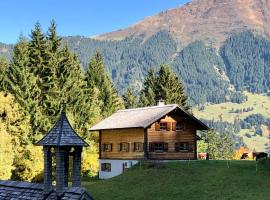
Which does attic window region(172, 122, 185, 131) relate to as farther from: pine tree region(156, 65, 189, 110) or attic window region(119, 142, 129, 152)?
pine tree region(156, 65, 189, 110)

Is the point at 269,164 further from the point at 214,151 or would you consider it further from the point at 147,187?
the point at 214,151

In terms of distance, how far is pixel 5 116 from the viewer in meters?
53.2

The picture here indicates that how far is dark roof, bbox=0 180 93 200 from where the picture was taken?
59.7 ft

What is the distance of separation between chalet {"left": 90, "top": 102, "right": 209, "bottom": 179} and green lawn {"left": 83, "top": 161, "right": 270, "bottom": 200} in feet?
26.8

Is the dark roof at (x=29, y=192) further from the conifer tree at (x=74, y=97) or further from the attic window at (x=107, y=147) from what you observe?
the attic window at (x=107, y=147)

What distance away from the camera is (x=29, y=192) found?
20.5m

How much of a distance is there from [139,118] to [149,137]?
3.32m

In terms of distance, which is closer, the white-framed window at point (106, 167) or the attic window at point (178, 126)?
the attic window at point (178, 126)

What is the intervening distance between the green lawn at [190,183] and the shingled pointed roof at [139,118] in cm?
864

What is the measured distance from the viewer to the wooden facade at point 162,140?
59938 millimetres

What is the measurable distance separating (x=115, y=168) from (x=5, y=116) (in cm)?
1679

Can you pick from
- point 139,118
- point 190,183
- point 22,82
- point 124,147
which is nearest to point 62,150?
point 190,183

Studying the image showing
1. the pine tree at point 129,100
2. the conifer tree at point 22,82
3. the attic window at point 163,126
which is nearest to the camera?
the conifer tree at point 22,82

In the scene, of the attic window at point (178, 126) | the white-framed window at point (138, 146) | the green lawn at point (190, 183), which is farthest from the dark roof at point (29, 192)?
the attic window at point (178, 126)
